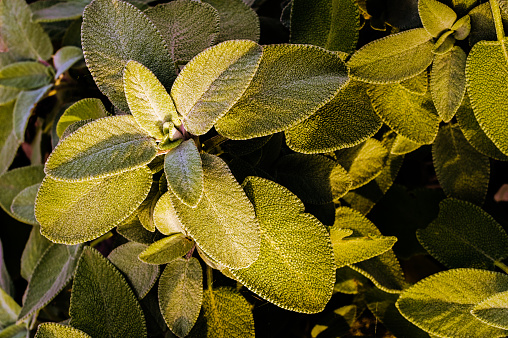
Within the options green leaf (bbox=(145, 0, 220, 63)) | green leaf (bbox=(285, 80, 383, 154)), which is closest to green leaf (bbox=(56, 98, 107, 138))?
green leaf (bbox=(145, 0, 220, 63))

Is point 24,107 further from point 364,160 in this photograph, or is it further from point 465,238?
point 465,238

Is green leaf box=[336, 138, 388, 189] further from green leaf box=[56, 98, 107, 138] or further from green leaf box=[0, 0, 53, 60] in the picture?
green leaf box=[0, 0, 53, 60]

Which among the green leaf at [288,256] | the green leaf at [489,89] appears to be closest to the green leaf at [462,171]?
the green leaf at [489,89]

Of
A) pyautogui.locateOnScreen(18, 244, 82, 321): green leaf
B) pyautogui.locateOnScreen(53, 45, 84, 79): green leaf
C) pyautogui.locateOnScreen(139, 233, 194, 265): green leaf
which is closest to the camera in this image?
Answer: pyautogui.locateOnScreen(139, 233, 194, 265): green leaf

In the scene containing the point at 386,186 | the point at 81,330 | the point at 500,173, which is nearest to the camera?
the point at 81,330

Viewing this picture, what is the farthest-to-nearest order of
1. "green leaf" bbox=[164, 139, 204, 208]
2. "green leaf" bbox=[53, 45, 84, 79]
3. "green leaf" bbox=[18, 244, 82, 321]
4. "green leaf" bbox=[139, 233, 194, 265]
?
"green leaf" bbox=[53, 45, 84, 79] → "green leaf" bbox=[18, 244, 82, 321] → "green leaf" bbox=[139, 233, 194, 265] → "green leaf" bbox=[164, 139, 204, 208]

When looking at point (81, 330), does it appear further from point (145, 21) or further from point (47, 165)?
point (145, 21)

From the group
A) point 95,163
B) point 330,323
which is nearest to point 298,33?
point 95,163

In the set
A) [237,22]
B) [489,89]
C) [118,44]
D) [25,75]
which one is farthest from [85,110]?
[489,89]
